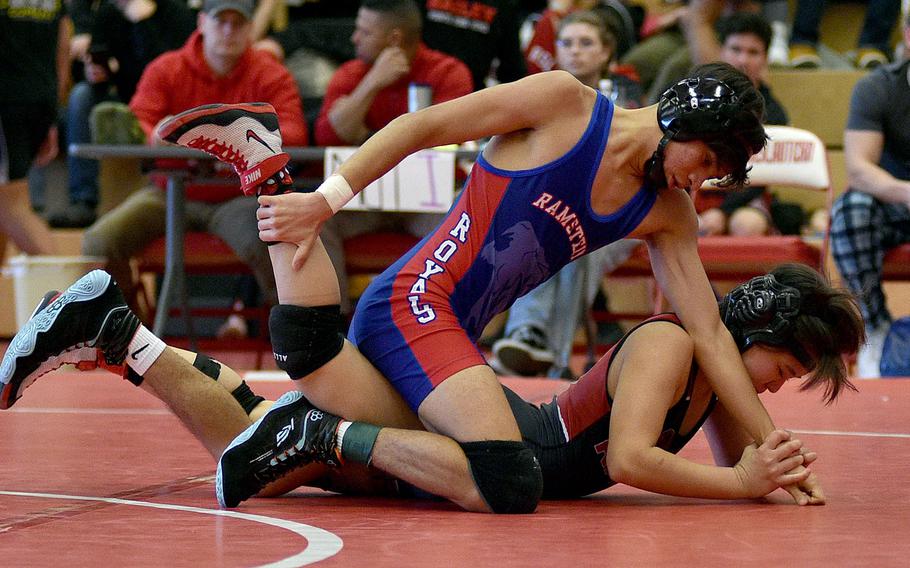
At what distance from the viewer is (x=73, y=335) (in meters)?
2.55

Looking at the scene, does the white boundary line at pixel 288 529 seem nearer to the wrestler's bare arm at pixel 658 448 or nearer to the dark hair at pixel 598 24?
the wrestler's bare arm at pixel 658 448

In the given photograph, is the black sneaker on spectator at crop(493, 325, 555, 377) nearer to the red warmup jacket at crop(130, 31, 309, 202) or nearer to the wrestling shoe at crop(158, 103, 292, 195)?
the red warmup jacket at crop(130, 31, 309, 202)

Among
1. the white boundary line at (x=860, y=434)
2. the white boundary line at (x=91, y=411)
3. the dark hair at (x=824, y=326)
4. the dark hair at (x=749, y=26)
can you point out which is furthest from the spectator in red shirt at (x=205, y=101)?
the dark hair at (x=824, y=326)

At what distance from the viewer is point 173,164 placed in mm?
5535

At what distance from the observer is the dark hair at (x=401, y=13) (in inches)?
225

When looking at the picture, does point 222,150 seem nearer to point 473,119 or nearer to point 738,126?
point 473,119

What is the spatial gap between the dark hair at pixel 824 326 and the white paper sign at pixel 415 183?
2645 millimetres

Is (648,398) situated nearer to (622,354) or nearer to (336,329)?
(622,354)

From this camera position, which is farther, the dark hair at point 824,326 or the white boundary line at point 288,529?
the dark hair at point 824,326

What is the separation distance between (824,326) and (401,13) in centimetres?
358

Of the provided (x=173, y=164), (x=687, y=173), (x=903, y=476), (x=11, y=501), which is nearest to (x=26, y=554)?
(x=11, y=501)

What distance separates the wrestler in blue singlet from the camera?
258 cm

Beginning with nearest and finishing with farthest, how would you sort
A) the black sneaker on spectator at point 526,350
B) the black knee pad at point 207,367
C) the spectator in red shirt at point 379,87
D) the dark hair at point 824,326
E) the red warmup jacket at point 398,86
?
the dark hair at point 824,326 → the black knee pad at point 207,367 → the black sneaker on spectator at point 526,350 → the spectator in red shirt at point 379,87 → the red warmup jacket at point 398,86


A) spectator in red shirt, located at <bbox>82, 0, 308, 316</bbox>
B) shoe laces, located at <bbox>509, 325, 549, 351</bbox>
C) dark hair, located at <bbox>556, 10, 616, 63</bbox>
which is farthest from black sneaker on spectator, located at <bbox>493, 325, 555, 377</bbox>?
dark hair, located at <bbox>556, 10, 616, 63</bbox>
